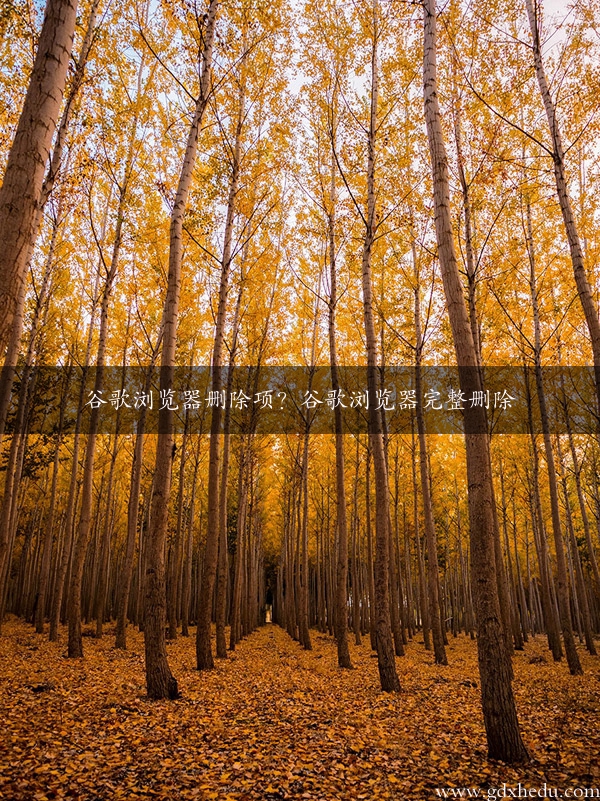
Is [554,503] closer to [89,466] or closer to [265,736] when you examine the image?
[265,736]

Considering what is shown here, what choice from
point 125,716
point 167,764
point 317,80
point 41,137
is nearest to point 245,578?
point 125,716

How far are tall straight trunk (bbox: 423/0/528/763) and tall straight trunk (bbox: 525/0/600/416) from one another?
106 inches

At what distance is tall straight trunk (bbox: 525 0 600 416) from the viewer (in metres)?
5.84

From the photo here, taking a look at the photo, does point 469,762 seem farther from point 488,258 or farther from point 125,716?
point 488,258

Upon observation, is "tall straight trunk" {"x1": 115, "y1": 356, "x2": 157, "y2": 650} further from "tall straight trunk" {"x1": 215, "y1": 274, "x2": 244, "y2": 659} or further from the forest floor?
→ the forest floor

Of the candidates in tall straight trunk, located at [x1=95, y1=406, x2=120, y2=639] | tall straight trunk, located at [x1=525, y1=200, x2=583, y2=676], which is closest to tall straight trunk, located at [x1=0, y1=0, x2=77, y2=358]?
tall straight trunk, located at [x1=525, y1=200, x2=583, y2=676]

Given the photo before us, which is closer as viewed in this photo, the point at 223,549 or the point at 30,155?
the point at 30,155

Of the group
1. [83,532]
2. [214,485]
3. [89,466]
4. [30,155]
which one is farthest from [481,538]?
[89,466]

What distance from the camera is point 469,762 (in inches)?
143

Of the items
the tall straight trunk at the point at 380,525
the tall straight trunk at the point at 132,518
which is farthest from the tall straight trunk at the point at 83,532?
the tall straight trunk at the point at 380,525

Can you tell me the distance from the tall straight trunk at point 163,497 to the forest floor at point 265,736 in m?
0.36

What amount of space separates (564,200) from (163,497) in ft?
22.9

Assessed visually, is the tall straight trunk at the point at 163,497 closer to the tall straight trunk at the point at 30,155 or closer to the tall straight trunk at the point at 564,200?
the tall straight trunk at the point at 30,155

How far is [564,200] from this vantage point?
253 inches
